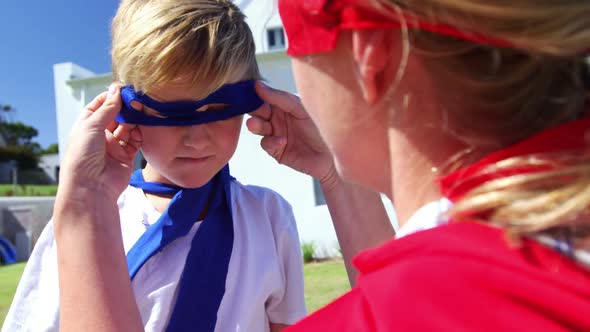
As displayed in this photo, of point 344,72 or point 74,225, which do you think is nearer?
point 344,72

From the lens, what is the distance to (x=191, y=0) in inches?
74.4

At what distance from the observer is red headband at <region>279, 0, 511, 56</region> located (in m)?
0.79

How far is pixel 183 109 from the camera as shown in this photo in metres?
1.78

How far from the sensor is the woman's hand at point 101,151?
63.4 inches

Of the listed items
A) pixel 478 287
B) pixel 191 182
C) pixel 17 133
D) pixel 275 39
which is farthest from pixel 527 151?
pixel 17 133

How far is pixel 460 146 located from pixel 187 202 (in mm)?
1287

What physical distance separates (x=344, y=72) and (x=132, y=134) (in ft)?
3.80

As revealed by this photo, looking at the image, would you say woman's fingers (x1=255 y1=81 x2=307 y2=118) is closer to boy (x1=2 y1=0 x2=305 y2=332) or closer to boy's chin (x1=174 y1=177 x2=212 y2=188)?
boy (x1=2 y1=0 x2=305 y2=332)

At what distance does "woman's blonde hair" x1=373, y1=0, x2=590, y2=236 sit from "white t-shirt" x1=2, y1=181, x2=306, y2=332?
1268 mm

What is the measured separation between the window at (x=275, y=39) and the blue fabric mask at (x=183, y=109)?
1066cm

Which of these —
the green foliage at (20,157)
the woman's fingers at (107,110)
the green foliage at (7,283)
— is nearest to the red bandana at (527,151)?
the woman's fingers at (107,110)

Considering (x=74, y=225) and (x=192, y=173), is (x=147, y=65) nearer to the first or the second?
(x=192, y=173)

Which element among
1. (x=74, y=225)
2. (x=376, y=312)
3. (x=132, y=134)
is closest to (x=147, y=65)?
(x=132, y=134)

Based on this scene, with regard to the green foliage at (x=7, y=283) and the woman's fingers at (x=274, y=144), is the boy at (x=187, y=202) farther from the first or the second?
the green foliage at (x=7, y=283)
